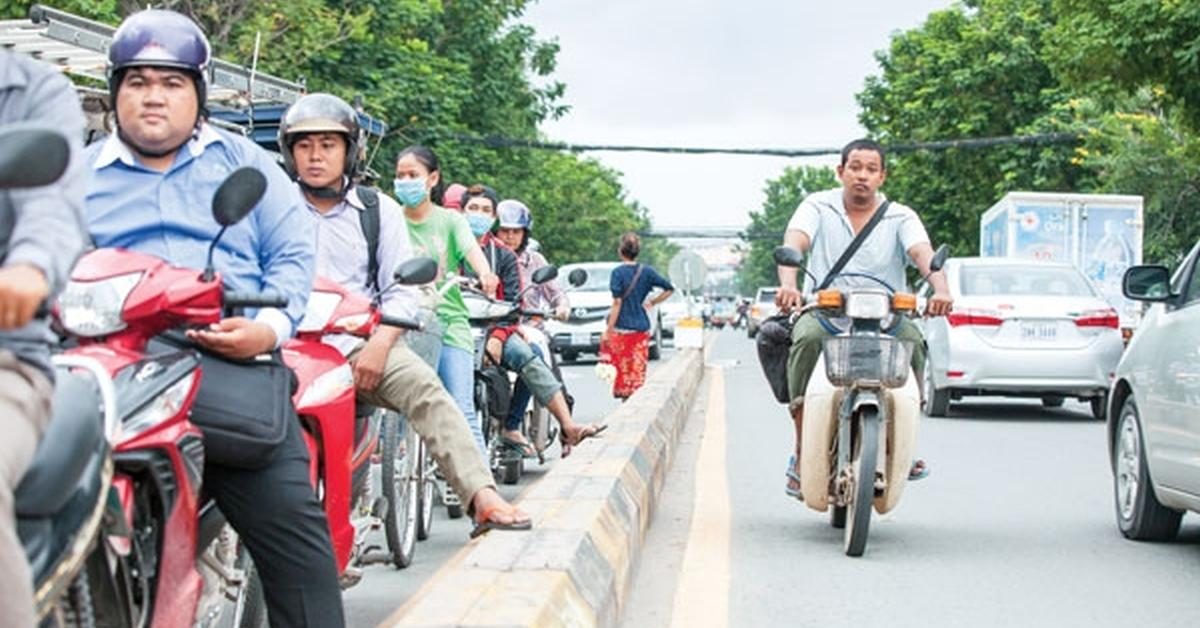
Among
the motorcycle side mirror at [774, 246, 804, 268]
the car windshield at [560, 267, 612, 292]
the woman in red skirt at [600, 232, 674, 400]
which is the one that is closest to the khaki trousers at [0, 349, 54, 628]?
the motorcycle side mirror at [774, 246, 804, 268]

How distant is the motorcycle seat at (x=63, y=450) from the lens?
126 inches

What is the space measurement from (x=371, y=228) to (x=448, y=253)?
2.54m

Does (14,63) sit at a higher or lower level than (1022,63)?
lower

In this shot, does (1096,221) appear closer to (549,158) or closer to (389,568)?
(389,568)

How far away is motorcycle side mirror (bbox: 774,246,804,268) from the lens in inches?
328

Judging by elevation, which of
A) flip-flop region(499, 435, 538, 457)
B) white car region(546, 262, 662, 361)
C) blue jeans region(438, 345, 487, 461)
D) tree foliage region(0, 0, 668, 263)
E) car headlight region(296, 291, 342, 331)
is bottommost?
white car region(546, 262, 662, 361)

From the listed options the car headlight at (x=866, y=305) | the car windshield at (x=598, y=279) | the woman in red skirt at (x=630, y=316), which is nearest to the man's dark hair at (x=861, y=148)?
the car headlight at (x=866, y=305)

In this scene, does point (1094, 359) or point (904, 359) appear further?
point (1094, 359)

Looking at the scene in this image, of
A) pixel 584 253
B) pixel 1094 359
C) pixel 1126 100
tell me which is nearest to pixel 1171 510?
pixel 1094 359

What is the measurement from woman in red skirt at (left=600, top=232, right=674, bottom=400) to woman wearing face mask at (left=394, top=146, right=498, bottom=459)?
7276 mm

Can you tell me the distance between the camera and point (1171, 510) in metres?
9.09

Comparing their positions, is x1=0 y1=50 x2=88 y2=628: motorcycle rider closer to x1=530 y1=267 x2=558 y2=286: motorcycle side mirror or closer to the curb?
the curb

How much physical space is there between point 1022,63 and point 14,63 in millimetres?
49023

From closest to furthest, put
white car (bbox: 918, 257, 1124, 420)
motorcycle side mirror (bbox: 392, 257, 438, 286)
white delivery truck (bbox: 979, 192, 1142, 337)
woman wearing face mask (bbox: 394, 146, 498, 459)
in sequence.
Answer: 1. motorcycle side mirror (bbox: 392, 257, 438, 286)
2. woman wearing face mask (bbox: 394, 146, 498, 459)
3. white car (bbox: 918, 257, 1124, 420)
4. white delivery truck (bbox: 979, 192, 1142, 337)
